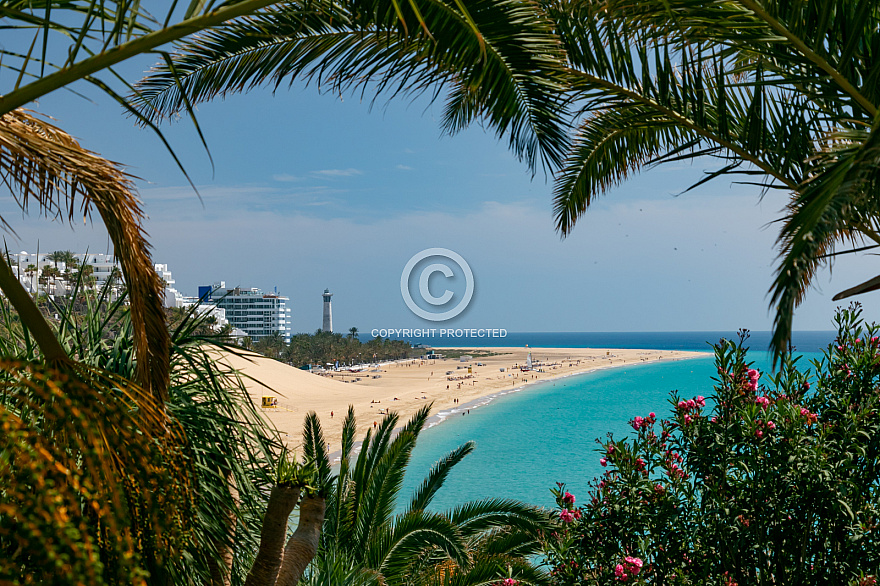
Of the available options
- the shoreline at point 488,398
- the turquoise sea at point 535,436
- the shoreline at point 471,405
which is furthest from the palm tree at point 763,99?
the shoreline at point 488,398

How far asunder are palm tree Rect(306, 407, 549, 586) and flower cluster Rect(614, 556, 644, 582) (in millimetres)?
2447

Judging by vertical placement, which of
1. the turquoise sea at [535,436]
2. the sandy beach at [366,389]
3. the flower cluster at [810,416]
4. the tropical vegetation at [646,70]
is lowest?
the turquoise sea at [535,436]

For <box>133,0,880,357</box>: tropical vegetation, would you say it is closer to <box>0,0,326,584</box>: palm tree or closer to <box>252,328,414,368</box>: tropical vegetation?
<box>0,0,326,584</box>: palm tree

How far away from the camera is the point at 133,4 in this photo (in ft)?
4.45

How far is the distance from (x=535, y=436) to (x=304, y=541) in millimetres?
38380

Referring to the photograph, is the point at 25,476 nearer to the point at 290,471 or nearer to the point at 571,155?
the point at 290,471

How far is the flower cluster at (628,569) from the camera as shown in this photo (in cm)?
376

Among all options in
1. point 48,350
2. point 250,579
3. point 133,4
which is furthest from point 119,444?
point 250,579

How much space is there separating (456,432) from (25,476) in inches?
1515

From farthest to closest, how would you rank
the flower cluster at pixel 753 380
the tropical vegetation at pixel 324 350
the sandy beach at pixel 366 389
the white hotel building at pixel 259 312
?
the white hotel building at pixel 259 312 < the tropical vegetation at pixel 324 350 < the sandy beach at pixel 366 389 < the flower cluster at pixel 753 380

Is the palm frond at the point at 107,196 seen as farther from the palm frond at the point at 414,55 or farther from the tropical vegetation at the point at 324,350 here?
the tropical vegetation at the point at 324,350

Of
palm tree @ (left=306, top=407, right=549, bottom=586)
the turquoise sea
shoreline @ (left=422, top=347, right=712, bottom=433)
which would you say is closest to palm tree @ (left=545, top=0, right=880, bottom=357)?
palm tree @ (left=306, top=407, right=549, bottom=586)

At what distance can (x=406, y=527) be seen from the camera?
7.15 m

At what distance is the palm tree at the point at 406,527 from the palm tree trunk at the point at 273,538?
8.76 ft
